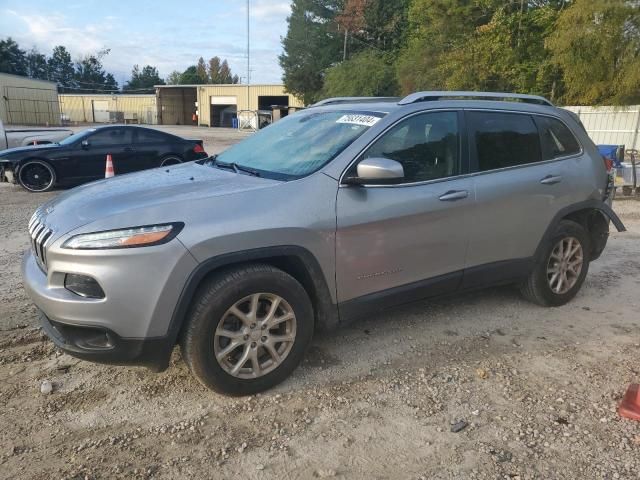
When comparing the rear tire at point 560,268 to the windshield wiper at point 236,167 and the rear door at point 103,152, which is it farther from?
the rear door at point 103,152

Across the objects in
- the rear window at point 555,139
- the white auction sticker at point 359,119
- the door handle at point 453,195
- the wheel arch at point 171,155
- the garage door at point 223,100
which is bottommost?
the wheel arch at point 171,155

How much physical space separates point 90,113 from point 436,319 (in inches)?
2853

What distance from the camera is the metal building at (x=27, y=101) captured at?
44.2m

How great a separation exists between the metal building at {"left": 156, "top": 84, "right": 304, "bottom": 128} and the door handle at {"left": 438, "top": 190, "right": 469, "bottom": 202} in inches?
2214

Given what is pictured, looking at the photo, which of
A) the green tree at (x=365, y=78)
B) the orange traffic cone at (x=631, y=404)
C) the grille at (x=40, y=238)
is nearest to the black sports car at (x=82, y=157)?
the grille at (x=40, y=238)

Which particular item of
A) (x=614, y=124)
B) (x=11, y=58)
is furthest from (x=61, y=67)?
(x=614, y=124)

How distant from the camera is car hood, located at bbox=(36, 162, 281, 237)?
283 centimetres

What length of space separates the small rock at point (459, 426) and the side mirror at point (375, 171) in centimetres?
149

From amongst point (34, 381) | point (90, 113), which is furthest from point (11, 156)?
point (90, 113)

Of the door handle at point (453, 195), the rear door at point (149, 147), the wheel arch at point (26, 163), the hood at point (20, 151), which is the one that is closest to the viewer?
the door handle at point (453, 195)

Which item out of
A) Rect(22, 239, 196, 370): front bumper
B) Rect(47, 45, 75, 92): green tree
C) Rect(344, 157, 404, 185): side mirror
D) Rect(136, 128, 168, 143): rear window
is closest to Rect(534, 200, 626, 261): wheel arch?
Rect(344, 157, 404, 185): side mirror

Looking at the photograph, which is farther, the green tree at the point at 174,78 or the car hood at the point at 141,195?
the green tree at the point at 174,78

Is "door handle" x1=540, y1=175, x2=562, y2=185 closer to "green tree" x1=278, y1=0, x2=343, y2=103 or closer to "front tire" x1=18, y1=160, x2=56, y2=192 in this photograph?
"front tire" x1=18, y1=160, x2=56, y2=192

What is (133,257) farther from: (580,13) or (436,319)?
(580,13)
